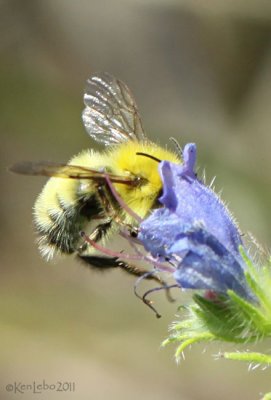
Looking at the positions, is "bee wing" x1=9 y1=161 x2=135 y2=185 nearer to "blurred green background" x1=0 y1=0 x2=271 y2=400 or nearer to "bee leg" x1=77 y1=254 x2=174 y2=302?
"bee leg" x1=77 y1=254 x2=174 y2=302

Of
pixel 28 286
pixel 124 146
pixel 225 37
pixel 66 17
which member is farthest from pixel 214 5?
pixel 124 146

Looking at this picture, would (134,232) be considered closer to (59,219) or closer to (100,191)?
(100,191)

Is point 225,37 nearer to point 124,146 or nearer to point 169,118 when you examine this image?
point 169,118

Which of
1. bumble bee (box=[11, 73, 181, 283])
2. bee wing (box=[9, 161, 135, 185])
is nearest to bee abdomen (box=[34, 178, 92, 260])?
bumble bee (box=[11, 73, 181, 283])

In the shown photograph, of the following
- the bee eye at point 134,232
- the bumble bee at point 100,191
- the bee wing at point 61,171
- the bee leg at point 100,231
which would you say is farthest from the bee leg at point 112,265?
the bee wing at point 61,171

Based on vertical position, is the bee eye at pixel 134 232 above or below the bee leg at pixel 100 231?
below

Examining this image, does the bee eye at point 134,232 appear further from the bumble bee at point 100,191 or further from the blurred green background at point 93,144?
the blurred green background at point 93,144

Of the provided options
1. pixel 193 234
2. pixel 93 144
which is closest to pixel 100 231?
pixel 193 234
